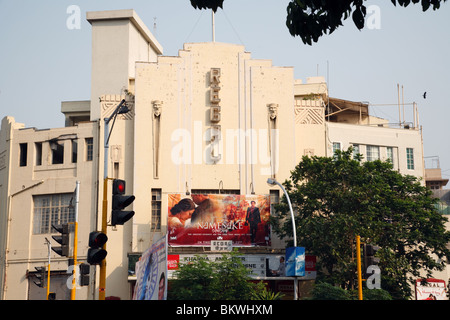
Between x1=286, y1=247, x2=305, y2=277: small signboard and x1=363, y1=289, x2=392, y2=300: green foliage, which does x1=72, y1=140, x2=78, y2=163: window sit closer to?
x1=286, y1=247, x2=305, y2=277: small signboard

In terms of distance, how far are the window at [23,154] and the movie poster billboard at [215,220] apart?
1403 centimetres

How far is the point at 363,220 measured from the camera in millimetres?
40344

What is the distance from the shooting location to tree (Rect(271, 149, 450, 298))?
130 feet

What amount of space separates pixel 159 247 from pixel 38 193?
39052mm

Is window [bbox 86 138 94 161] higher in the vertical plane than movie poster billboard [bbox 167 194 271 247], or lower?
higher

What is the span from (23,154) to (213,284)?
23062mm

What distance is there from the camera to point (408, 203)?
136 ft

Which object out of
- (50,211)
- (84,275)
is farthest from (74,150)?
(84,275)

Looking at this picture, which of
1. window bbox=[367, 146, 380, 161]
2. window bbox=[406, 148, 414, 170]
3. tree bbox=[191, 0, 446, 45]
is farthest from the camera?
window bbox=[406, 148, 414, 170]

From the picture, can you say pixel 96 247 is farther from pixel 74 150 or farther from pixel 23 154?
pixel 23 154

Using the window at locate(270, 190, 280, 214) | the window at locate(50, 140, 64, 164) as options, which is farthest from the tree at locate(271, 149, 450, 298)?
the window at locate(50, 140, 64, 164)

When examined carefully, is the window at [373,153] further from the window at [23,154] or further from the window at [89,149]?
the window at [23,154]

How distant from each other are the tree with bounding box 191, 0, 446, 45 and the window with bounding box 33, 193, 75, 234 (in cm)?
4025

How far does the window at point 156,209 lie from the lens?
46.6 meters
